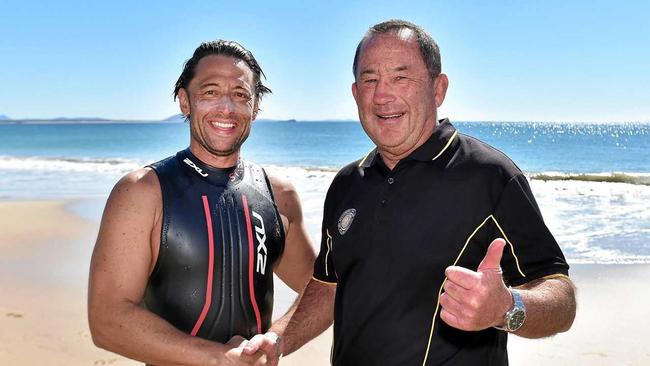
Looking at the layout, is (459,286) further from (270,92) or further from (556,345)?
(556,345)

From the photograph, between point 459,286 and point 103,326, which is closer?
point 459,286

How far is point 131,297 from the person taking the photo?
2648 mm

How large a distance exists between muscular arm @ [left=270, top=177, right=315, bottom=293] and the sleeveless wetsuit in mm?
261

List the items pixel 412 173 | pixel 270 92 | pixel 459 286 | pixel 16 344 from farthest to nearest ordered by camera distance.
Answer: pixel 16 344
pixel 270 92
pixel 412 173
pixel 459 286

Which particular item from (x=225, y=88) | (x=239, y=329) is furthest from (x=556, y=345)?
(x=225, y=88)

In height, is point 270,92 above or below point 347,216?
above

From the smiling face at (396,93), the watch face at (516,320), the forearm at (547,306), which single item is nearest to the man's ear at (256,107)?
the smiling face at (396,93)

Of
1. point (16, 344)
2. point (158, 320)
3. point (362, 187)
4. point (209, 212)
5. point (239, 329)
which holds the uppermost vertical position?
point (362, 187)

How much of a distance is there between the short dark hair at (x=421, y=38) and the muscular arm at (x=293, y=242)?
3.16ft

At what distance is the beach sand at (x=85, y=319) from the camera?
18.7ft

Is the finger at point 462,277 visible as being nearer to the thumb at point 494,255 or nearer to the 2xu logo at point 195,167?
the thumb at point 494,255

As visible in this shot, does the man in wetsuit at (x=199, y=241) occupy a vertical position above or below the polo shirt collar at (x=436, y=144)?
below

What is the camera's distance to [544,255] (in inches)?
89.3

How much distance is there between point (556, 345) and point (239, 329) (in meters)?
4.20
